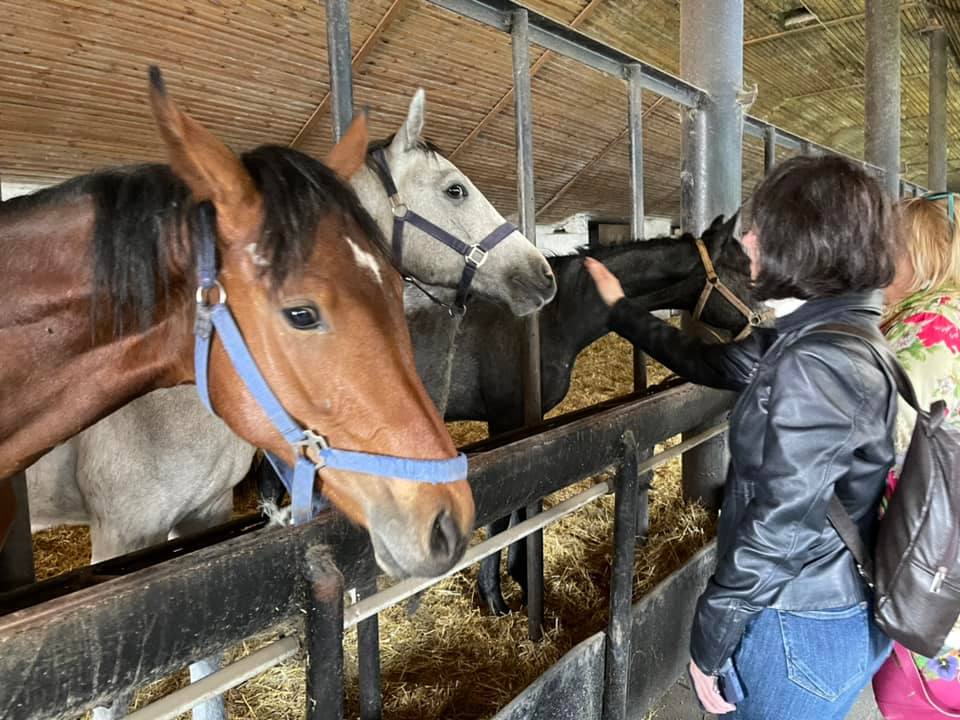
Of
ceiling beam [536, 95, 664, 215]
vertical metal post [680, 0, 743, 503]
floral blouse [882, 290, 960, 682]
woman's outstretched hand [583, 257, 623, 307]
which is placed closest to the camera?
floral blouse [882, 290, 960, 682]

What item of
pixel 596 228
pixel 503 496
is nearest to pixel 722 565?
pixel 503 496

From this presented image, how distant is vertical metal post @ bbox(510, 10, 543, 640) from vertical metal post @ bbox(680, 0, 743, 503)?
4.37 feet

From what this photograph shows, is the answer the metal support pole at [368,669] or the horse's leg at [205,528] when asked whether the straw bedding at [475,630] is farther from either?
the metal support pole at [368,669]

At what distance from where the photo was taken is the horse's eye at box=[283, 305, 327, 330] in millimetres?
1006

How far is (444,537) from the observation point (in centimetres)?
101

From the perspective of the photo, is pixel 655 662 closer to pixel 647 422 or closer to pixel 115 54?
pixel 647 422

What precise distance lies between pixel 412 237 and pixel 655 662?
68.5 inches

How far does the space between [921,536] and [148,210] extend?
1480 mm

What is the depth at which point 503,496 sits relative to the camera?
1502 mm

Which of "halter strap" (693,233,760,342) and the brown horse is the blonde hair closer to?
the brown horse

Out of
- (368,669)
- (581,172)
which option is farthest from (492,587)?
(581,172)

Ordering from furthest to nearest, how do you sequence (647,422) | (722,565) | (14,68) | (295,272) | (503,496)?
(14,68) < (647,422) < (503,496) < (722,565) < (295,272)

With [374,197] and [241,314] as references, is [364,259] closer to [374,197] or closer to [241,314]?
[241,314]

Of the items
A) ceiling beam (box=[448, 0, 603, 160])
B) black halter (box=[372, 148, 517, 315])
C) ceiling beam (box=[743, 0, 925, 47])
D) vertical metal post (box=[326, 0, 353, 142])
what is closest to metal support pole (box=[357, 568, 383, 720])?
black halter (box=[372, 148, 517, 315])
